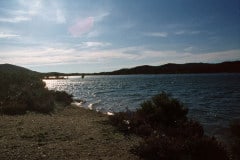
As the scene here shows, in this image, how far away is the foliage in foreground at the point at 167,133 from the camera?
9391 millimetres

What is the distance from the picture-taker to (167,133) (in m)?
12.3

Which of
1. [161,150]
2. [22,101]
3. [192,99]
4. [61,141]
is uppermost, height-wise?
[22,101]

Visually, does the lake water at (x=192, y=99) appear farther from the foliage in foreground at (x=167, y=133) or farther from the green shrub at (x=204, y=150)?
the green shrub at (x=204, y=150)

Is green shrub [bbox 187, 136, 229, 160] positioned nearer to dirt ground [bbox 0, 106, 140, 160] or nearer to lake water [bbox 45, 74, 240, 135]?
dirt ground [bbox 0, 106, 140, 160]

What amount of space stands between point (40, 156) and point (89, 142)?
2.29 m

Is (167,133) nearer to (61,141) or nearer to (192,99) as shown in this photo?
(61,141)

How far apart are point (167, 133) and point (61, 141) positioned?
4.31 meters

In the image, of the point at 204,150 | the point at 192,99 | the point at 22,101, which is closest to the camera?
the point at 204,150

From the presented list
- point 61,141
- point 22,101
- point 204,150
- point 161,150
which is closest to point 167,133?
point 204,150

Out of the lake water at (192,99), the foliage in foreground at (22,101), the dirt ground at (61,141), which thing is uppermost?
the foliage in foreground at (22,101)

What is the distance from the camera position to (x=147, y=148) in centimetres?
962

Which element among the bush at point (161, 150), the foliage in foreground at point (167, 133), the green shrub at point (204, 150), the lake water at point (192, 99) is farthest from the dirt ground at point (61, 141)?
the lake water at point (192, 99)

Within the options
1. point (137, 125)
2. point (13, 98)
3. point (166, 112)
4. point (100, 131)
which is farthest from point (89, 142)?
point (13, 98)

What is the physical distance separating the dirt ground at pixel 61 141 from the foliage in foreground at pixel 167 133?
657 millimetres
